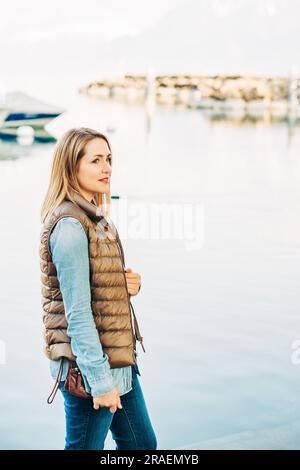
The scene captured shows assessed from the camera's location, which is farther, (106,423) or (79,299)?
(106,423)

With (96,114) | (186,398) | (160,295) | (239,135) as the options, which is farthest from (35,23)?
(239,135)

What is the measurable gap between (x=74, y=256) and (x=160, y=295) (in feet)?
4.86

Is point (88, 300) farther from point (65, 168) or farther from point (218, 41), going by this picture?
point (218, 41)

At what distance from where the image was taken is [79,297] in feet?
6.47

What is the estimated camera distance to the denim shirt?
1972mm

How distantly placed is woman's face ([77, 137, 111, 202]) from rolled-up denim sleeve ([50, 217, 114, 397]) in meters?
0.14

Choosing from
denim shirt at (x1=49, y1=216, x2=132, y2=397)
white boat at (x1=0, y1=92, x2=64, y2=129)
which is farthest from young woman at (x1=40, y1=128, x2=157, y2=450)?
white boat at (x1=0, y1=92, x2=64, y2=129)

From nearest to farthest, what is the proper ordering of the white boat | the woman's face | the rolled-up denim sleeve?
the rolled-up denim sleeve, the woman's face, the white boat

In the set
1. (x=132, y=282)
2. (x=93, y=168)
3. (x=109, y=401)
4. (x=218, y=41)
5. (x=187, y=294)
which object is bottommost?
(x=187, y=294)

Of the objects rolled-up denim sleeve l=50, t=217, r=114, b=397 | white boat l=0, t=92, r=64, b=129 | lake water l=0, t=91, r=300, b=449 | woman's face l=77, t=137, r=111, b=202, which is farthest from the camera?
white boat l=0, t=92, r=64, b=129

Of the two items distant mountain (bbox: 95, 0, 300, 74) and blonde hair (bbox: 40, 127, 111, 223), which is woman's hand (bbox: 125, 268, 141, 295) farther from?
distant mountain (bbox: 95, 0, 300, 74)

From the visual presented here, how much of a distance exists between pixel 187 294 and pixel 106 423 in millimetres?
1437

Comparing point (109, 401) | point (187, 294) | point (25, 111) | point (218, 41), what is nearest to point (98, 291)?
point (109, 401)

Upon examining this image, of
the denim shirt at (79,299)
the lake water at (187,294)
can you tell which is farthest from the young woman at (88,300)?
the lake water at (187,294)
